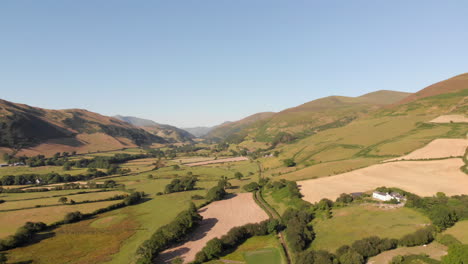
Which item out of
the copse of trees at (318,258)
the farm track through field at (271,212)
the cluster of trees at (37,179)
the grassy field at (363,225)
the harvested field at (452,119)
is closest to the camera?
the copse of trees at (318,258)

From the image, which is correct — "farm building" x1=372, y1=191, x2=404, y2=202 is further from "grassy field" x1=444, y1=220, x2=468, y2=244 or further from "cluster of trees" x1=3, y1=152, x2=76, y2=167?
"cluster of trees" x1=3, y1=152, x2=76, y2=167

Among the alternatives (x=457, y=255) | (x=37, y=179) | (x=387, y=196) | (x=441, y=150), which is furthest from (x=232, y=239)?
(x=37, y=179)

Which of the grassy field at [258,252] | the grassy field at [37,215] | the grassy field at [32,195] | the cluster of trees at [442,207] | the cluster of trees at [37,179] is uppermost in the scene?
the cluster of trees at [37,179]

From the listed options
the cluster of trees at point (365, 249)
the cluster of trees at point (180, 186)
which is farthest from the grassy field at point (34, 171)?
the cluster of trees at point (365, 249)

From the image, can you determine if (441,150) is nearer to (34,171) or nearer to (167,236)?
(167,236)

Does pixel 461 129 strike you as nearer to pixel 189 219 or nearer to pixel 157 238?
pixel 189 219

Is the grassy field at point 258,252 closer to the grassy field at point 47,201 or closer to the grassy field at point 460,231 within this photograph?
the grassy field at point 460,231

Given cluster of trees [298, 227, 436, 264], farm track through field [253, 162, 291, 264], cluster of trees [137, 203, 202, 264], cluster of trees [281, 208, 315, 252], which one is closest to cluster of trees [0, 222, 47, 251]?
cluster of trees [137, 203, 202, 264]
